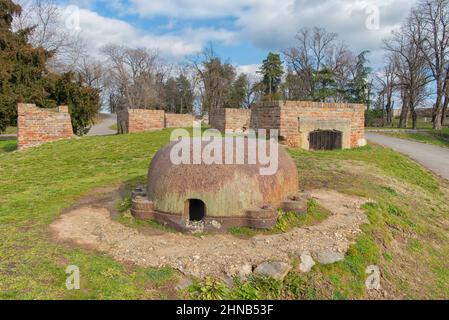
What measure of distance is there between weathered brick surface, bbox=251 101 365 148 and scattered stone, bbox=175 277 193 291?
32.6 ft

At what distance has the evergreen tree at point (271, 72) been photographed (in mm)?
49250

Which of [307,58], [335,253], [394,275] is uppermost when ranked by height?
[307,58]

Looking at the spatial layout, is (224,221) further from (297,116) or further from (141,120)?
(141,120)

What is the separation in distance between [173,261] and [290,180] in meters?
2.37

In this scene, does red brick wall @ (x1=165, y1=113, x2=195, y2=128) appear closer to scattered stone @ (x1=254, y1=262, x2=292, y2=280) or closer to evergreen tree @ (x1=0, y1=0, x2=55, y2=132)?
evergreen tree @ (x1=0, y1=0, x2=55, y2=132)

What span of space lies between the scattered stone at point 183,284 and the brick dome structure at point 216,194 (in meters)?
1.22

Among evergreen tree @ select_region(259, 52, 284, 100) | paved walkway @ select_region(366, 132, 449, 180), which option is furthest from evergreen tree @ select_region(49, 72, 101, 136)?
evergreen tree @ select_region(259, 52, 284, 100)

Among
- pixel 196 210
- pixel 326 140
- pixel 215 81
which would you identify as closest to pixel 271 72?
pixel 215 81

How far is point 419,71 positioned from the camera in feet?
124

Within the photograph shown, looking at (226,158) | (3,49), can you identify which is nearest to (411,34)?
(3,49)

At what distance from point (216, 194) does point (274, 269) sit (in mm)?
1351

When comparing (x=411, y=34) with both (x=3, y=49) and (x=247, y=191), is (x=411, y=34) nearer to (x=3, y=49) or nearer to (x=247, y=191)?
(x=3, y=49)

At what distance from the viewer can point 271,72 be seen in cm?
4900

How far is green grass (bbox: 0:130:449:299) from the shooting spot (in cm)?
353
